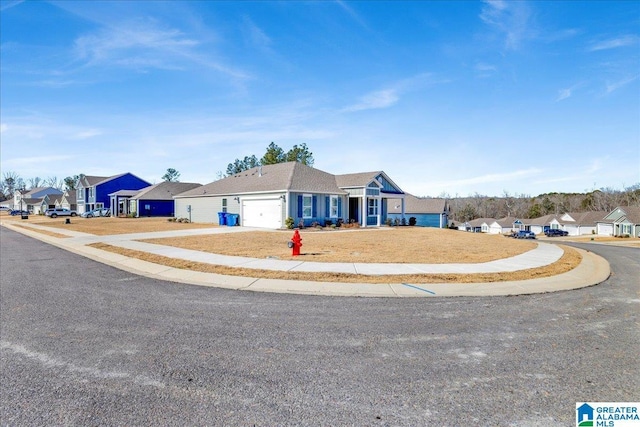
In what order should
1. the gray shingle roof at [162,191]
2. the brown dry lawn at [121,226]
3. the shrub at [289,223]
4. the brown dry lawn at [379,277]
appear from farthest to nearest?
the gray shingle roof at [162,191]
the shrub at [289,223]
the brown dry lawn at [121,226]
the brown dry lawn at [379,277]

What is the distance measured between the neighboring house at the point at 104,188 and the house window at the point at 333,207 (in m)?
41.2

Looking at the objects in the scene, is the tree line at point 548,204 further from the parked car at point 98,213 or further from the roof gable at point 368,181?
the parked car at point 98,213

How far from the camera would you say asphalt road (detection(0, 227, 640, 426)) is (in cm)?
335

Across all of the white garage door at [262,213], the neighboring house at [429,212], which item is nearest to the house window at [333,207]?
the white garage door at [262,213]

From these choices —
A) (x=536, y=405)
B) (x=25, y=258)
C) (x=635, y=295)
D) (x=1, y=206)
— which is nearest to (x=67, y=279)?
(x=25, y=258)

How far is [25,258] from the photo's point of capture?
1395cm

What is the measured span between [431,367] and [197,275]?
7683 mm

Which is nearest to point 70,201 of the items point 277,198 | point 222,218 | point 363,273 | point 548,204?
point 222,218

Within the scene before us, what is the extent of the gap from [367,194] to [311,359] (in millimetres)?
27480

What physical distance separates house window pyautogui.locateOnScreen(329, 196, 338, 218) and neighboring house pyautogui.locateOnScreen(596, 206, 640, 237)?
59073mm

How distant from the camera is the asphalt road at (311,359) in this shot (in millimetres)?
3348

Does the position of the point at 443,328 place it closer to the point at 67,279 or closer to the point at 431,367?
the point at 431,367

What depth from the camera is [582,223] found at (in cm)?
7550

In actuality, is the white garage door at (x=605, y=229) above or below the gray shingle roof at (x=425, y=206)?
below
